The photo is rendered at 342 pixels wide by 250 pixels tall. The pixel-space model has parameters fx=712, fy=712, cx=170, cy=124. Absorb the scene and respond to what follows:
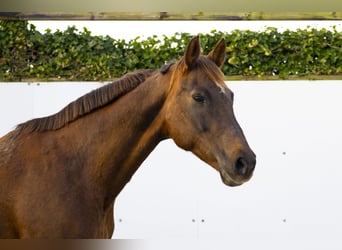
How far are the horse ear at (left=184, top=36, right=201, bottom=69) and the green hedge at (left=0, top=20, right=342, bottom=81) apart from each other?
2693 millimetres

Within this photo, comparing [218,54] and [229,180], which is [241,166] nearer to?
[229,180]

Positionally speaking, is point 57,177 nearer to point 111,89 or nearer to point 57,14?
point 111,89

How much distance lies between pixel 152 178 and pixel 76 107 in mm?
2620

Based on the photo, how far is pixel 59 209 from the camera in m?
2.96

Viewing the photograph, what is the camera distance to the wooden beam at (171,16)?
590 centimetres

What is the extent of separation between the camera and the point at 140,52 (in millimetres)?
5871

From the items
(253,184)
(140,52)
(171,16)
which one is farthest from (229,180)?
(171,16)

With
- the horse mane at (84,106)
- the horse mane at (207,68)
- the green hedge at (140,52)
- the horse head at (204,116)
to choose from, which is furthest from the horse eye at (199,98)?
the green hedge at (140,52)

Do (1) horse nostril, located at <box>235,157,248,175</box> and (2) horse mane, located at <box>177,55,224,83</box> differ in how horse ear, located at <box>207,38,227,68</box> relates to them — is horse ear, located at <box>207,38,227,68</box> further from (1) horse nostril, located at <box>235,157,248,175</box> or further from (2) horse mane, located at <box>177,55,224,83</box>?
(1) horse nostril, located at <box>235,157,248,175</box>

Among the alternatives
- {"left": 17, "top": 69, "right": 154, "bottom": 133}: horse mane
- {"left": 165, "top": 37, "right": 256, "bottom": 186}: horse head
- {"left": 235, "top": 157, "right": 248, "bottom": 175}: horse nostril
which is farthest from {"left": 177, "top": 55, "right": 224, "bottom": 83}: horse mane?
{"left": 235, "top": 157, "right": 248, "bottom": 175}: horse nostril

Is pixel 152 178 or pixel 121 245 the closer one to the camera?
pixel 121 245

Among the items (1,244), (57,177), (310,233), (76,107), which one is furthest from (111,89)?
(310,233)

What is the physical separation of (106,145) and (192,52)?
558 millimetres

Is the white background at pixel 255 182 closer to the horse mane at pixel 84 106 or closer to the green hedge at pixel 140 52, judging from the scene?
the green hedge at pixel 140 52
